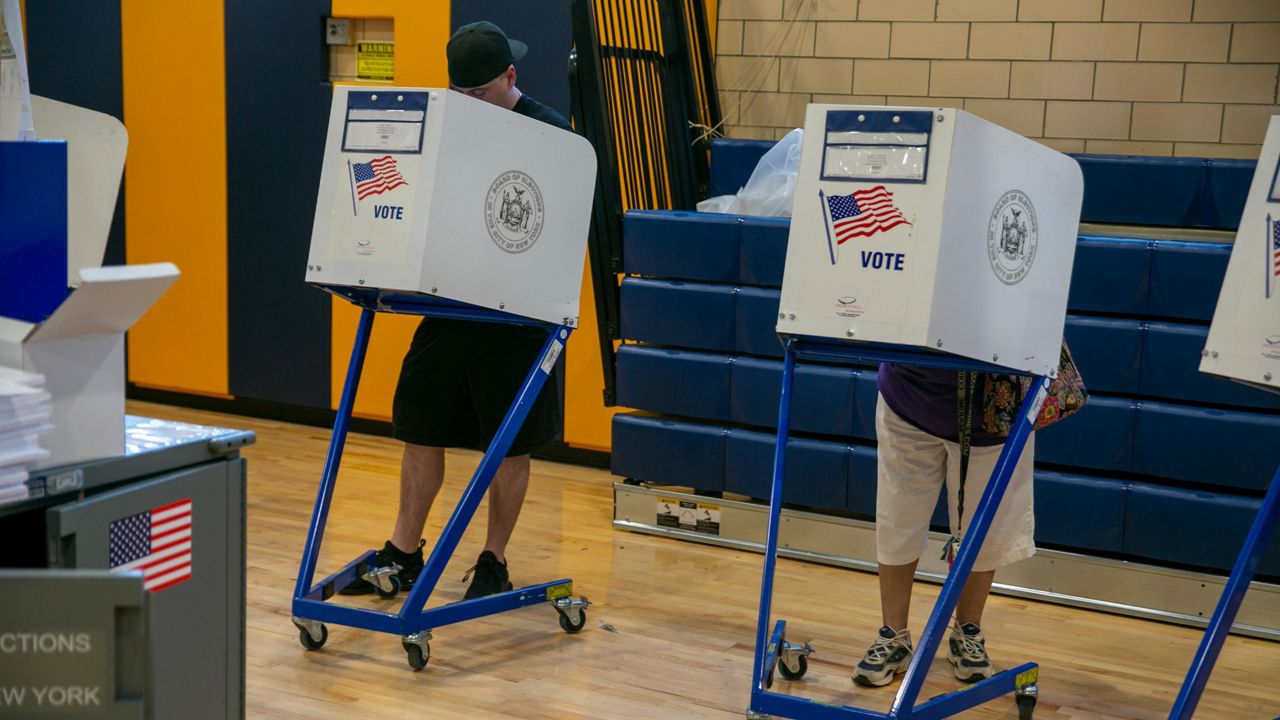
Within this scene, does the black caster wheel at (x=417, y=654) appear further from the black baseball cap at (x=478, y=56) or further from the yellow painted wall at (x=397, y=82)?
the yellow painted wall at (x=397, y=82)

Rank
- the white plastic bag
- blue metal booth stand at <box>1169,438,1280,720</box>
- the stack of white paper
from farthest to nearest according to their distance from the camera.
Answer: the white plastic bag < blue metal booth stand at <box>1169,438,1280,720</box> < the stack of white paper

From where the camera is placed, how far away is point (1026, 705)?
2.87 metres

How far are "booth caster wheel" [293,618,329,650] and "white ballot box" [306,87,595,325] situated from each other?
0.82m

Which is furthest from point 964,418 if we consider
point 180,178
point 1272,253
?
point 180,178

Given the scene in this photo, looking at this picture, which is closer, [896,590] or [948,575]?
[948,575]

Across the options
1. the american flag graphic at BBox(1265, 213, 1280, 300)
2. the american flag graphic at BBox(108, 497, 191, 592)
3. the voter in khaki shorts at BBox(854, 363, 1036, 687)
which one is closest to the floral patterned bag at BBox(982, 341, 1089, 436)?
the voter in khaki shorts at BBox(854, 363, 1036, 687)

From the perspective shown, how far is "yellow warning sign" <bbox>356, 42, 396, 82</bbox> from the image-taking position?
557 cm

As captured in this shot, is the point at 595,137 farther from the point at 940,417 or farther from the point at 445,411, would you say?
the point at 940,417

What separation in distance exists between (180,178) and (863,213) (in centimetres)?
437

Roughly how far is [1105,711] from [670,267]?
1893 mm

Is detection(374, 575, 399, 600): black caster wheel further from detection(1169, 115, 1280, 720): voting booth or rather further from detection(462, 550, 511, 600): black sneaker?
detection(1169, 115, 1280, 720): voting booth

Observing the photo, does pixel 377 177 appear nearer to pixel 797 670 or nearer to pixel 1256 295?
pixel 797 670

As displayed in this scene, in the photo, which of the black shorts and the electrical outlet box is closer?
the black shorts

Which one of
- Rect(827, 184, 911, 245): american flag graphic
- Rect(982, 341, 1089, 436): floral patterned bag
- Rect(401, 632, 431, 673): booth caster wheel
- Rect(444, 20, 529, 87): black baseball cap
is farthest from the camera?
Rect(444, 20, 529, 87): black baseball cap
